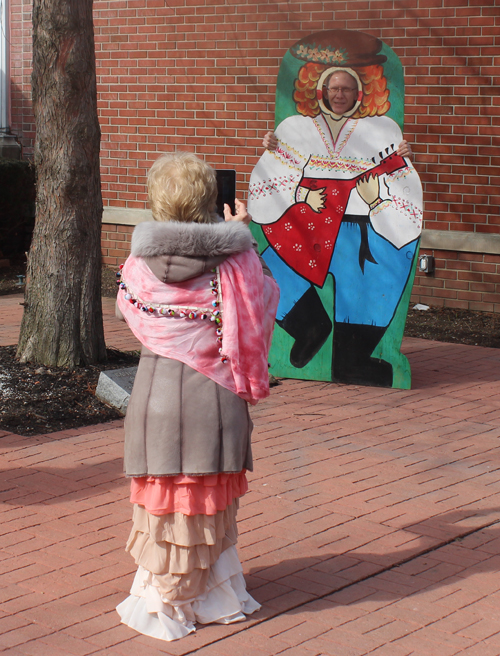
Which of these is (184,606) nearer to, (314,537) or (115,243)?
(314,537)

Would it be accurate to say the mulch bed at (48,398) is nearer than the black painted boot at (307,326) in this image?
Yes

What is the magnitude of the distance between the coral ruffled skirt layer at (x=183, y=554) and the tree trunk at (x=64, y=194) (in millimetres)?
3645

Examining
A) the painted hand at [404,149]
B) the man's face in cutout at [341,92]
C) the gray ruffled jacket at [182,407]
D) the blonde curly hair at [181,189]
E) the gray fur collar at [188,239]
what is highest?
the man's face in cutout at [341,92]

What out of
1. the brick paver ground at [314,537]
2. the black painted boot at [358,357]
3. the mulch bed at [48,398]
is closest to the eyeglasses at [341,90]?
the black painted boot at [358,357]

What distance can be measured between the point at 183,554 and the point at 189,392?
576mm

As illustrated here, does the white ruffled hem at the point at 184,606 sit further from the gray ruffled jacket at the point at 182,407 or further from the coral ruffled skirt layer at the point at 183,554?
the gray ruffled jacket at the point at 182,407

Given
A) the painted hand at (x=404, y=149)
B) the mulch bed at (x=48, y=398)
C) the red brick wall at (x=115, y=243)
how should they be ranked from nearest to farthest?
the mulch bed at (x=48, y=398), the painted hand at (x=404, y=149), the red brick wall at (x=115, y=243)

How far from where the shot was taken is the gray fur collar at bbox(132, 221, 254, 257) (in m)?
2.90

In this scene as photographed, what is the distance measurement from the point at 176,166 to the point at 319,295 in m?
3.97

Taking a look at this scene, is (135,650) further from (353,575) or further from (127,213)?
(127,213)

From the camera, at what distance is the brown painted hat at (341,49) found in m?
6.36

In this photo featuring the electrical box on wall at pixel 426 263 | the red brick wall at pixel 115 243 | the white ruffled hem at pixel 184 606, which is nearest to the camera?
the white ruffled hem at pixel 184 606

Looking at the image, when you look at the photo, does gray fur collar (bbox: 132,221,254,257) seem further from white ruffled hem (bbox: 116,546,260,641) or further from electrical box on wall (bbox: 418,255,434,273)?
electrical box on wall (bbox: 418,255,434,273)

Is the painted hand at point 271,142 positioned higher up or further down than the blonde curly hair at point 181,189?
higher up
